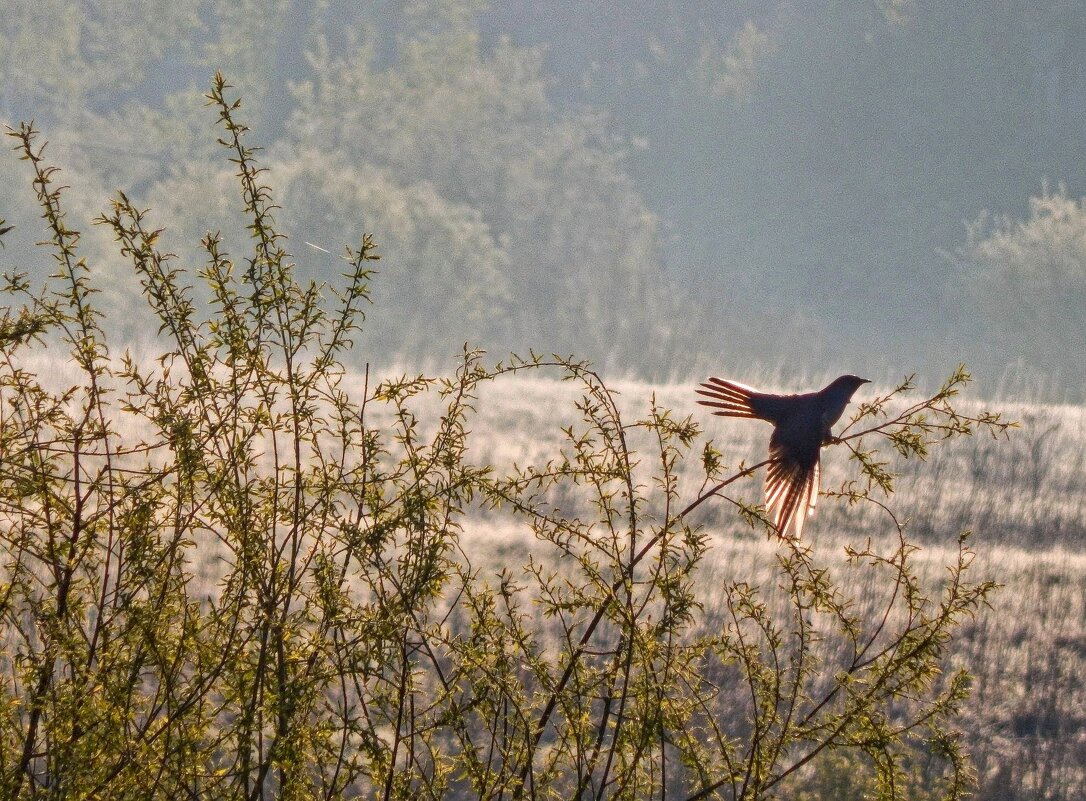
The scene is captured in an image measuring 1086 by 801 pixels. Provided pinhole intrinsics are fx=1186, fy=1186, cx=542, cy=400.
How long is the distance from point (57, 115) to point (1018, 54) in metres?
46.4

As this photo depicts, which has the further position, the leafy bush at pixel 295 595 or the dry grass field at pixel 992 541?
the dry grass field at pixel 992 541

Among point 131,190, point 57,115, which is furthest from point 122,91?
point 131,190

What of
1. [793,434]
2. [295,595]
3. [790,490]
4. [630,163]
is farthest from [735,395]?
[630,163]

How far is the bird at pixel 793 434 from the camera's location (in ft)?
9.93

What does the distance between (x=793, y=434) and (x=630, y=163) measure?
63.8 meters

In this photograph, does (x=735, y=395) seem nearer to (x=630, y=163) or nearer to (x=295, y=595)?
(x=295, y=595)

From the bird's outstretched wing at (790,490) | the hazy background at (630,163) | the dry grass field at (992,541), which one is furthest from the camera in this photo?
the hazy background at (630,163)

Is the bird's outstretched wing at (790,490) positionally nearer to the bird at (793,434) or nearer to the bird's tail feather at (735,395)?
the bird at (793,434)

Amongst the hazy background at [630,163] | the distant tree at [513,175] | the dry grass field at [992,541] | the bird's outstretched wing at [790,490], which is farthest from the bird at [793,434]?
the distant tree at [513,175]

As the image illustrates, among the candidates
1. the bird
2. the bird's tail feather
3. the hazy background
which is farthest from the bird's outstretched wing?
the hazy background

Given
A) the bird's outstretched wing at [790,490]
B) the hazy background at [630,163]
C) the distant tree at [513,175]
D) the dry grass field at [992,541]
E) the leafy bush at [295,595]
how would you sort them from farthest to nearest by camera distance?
the distant tree at [513,175] < the hazy background at [630,163] < the dry grass field at [992,541] < the bird's outstretched wing at [790,490] < the leafy bush at [295,595]

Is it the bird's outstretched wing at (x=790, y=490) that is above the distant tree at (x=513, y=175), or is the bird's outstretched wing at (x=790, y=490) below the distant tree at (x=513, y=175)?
below

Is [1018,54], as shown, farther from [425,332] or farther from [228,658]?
[228,658]

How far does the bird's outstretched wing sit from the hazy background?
36.2 metres
